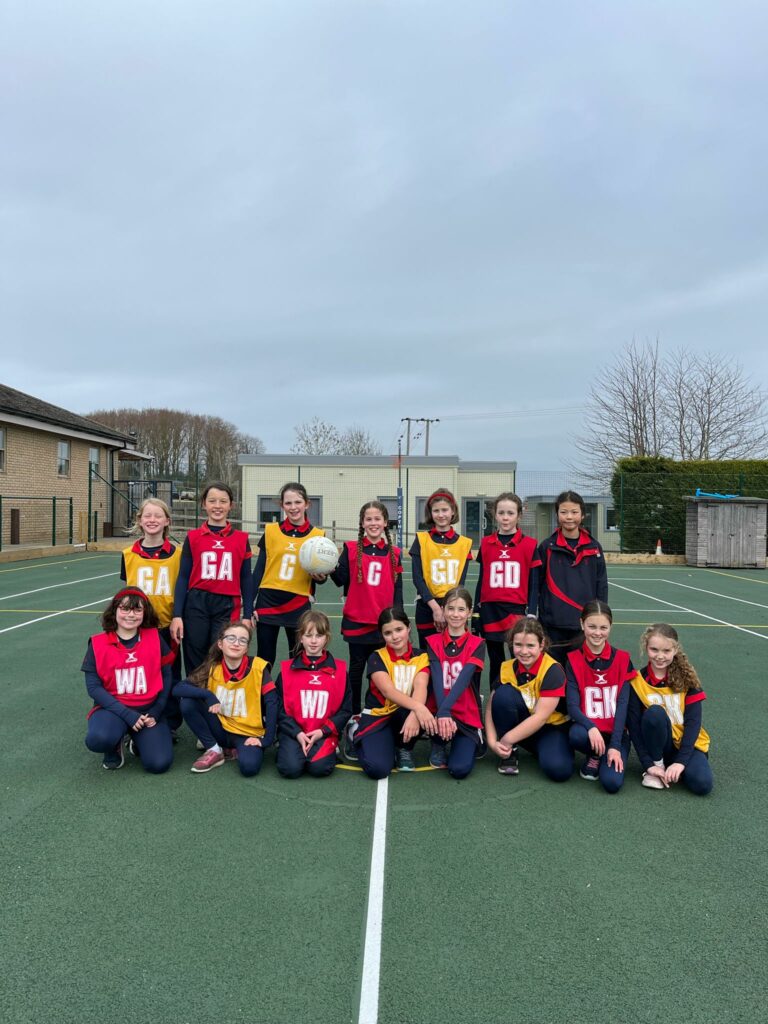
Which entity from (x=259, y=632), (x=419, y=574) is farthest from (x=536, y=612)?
(x=259, y=632)

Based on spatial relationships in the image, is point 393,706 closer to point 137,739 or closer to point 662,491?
point 137,739

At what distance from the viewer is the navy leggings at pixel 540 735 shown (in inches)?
145

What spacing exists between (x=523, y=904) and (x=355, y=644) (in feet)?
7.07

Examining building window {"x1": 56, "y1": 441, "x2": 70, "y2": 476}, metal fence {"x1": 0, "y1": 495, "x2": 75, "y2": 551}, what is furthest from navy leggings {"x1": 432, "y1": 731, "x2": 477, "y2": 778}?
building window {"x1": 56, "y1": 441, "x2": 70, "y2": 476}

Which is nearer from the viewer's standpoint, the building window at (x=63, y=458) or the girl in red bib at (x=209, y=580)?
the girl in red bib at (x=209, y=580)

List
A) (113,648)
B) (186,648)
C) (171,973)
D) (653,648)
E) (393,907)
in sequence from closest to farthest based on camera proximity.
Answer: (171,973), (393,907), (653,648), (113,648), (186,648)

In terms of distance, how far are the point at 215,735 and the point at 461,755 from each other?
1.45 metres

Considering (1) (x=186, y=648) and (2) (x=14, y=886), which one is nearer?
(2) (x=14, y=886)

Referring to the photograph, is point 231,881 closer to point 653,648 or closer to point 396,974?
point 396,974

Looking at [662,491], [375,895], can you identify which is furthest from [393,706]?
[662,491]

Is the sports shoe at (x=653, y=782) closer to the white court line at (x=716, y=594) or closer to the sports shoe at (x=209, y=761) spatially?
the sports shoe at (x=209, y=761)

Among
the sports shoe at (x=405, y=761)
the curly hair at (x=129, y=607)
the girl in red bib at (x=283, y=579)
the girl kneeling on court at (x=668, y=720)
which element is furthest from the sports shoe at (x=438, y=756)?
the curly hair at (x=129, y=607)

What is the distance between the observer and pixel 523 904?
2.54 meters

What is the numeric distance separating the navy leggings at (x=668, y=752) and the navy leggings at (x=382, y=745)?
1.30 meters
